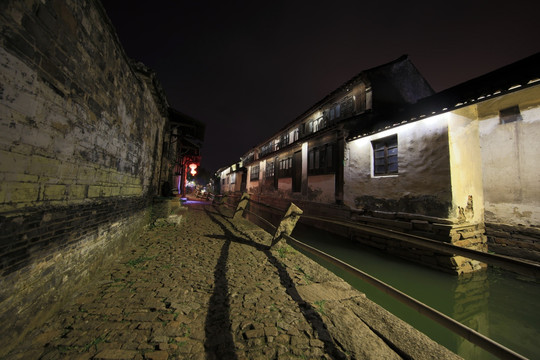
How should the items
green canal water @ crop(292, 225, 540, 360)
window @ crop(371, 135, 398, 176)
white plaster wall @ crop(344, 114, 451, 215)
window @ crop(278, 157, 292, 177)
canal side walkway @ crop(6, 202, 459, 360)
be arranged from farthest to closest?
window @ crop(278, 157, 292, 177)
window @ crop(371, 135, 398, 176)
white plaster wall @ crop(344, 114, 451, 215)
green canal water @ crop(292, 225, 540, 360)
canal side walkway @ crop(6, 202, 459, 360)

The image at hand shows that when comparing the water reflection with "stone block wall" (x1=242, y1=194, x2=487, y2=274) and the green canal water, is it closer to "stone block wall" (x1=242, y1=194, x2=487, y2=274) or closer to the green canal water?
the green canal water

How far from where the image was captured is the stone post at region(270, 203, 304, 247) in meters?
4.81

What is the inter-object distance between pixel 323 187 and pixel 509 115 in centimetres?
787

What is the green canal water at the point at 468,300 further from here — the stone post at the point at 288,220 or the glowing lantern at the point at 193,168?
the glowing lantern at the point at 193,168

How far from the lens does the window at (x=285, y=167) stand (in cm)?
1639

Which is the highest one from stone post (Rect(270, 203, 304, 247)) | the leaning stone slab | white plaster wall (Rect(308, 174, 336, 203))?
white plaster wall (Rect(308, 174, 336, 203))

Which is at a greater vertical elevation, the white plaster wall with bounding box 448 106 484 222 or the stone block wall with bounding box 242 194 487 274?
the white plaster wall with bounding box 448 106 484 222

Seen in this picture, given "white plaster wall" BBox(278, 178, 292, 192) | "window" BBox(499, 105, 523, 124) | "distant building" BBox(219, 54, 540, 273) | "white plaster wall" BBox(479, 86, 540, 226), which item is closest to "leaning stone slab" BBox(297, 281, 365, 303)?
"distant building" BBox(219, 54, 540, 273)

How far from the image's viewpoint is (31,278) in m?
1.99

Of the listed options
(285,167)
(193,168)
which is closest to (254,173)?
(285,167)

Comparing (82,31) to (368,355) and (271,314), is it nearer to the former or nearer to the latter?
(271,314)

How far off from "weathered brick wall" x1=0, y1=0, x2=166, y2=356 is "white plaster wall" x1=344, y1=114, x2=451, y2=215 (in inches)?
368

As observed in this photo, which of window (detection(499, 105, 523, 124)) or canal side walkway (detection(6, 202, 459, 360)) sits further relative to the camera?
window (detection(499, 105, 523, 124))

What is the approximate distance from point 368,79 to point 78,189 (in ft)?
42.8
